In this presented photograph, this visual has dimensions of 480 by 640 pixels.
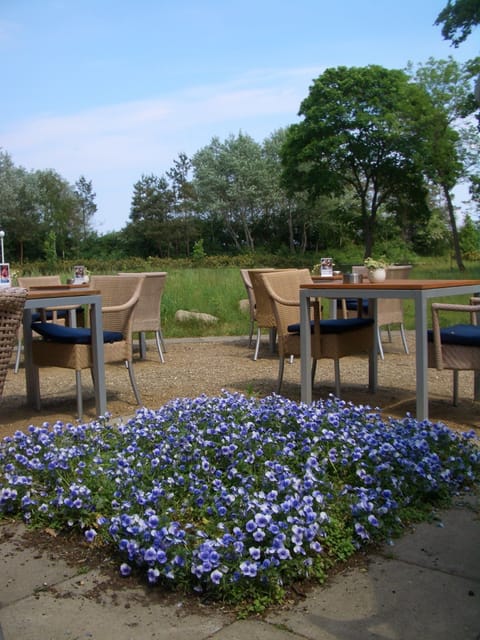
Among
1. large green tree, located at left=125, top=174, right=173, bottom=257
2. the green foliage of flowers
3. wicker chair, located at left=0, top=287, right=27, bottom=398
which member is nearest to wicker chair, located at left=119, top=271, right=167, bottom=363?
the green foliage of flowers

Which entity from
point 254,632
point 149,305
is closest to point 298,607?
point 254,632

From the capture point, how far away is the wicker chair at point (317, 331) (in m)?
4.57

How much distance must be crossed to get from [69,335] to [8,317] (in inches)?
84.3

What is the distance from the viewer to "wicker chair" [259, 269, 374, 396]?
4.57 m

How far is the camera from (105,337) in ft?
15.5

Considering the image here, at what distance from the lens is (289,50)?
20.1ft

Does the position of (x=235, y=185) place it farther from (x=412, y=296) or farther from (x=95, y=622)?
(x=95, y=622)

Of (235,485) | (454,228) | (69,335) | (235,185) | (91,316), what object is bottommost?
(235,485)

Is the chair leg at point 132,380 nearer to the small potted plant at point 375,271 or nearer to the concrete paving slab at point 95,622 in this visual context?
the small potted plant at point 375,271

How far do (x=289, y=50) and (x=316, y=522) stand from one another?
189 inches

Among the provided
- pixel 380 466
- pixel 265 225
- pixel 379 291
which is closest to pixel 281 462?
pixel 380 466

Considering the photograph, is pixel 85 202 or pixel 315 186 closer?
pixel 315 186

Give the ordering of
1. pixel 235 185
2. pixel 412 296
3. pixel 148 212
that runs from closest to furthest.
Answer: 1. pixel 412 296
2. pixel 148 212
3. pixel 235 185

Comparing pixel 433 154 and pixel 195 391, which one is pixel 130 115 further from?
pixel 433 154
